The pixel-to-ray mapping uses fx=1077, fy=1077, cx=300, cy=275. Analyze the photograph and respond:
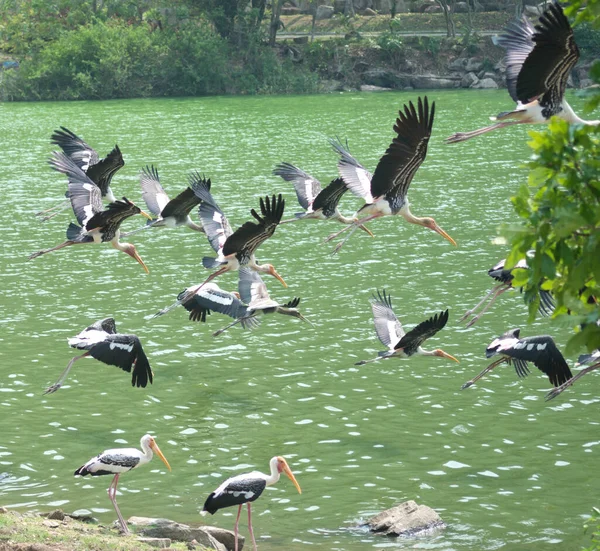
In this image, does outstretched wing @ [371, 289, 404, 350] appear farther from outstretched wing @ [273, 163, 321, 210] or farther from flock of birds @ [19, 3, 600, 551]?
outstretched wing @ [273, 163, 321, 210]

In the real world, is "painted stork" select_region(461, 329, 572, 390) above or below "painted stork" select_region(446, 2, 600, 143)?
below

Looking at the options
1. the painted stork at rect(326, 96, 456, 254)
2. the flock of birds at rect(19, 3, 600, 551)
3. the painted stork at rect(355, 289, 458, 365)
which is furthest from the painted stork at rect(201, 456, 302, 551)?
the painted stork at rect(326, 96, 456, 254)

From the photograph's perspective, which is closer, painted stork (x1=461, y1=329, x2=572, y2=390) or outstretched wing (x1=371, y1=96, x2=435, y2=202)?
outstretched wing (x1=371, y1=96, x2=435, y2=202)

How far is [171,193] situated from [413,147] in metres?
22.0

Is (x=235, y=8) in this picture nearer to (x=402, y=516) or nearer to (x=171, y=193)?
(x=171, y=193)

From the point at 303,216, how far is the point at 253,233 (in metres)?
2.73

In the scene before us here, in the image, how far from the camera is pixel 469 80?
247 feet

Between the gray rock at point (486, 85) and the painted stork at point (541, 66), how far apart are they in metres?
64.0

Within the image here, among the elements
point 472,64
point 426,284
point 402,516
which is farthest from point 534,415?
point 472,64

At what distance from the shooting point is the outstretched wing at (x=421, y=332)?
40.0 feet

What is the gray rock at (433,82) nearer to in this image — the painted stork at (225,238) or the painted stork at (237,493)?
the painted stork at (225,238)

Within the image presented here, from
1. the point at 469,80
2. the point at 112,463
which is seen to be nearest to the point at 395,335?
the point at 112,463

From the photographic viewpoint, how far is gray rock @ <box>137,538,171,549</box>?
32.4 ft

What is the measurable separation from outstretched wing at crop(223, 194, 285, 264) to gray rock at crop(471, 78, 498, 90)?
62.6 metres
